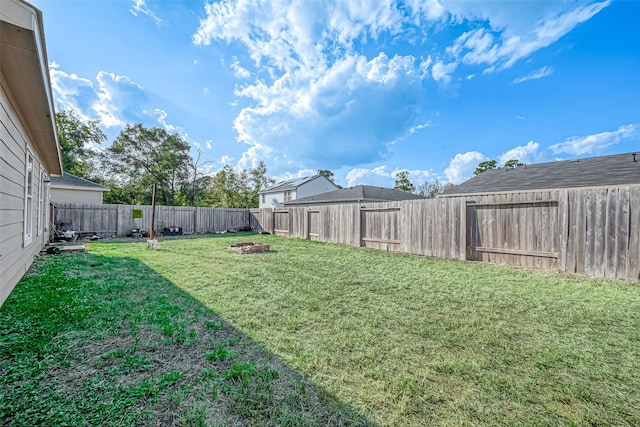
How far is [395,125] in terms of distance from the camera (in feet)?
74.8

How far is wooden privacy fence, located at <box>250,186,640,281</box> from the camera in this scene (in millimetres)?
4547

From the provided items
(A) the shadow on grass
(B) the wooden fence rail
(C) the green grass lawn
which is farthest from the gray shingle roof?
(A) the shadow on grass

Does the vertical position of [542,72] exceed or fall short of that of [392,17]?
it falls short

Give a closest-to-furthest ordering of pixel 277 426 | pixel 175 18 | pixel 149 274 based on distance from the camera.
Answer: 1. pixel 277 426
2. pixel 149 274
3. pixel 175 18

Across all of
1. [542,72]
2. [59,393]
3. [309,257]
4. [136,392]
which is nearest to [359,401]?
[136,392]

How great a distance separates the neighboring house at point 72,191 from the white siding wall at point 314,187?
1499 centimetres

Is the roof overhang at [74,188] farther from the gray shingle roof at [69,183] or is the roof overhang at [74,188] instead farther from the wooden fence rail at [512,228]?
the wooden fence rail at [512,228]

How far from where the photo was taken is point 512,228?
5887 millimetres

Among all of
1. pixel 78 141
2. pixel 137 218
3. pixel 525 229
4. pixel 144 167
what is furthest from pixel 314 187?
pixel 525 229

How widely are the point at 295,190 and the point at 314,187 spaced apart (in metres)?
2.50

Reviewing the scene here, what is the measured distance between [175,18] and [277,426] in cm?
1057

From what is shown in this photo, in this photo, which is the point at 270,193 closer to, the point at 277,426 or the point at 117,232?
the point at 117,232

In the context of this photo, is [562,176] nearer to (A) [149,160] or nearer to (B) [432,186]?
(B) [432,186]

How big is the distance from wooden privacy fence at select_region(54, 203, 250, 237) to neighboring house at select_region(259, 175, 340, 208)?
916 centimetres
